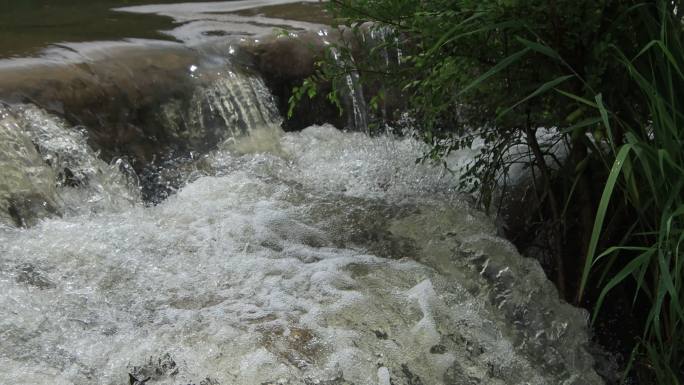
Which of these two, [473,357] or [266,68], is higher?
[266,68]

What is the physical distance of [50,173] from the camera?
385cm

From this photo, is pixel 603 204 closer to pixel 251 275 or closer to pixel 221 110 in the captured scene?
pixel 251 275

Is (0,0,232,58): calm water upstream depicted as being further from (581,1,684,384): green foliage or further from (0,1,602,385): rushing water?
(581,1,684,384): green foliage

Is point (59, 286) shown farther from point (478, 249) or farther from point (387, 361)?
point (478, 249)

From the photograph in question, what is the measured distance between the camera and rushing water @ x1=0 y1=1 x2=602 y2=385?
260 centimetres

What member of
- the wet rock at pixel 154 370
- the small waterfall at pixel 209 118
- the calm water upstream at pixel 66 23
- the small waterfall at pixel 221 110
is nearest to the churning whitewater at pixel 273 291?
the wet rock at pixel 154 370

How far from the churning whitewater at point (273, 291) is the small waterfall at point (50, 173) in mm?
15

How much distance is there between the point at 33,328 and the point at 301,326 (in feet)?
2.70

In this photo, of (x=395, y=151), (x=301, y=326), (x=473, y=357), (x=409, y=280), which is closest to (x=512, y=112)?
(x=409, y=280)

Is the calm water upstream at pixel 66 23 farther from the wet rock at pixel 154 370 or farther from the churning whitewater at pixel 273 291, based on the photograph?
the wet rock at pixel 154 370

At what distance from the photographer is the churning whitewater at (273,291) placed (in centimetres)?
258

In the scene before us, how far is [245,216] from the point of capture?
3588 millimetres

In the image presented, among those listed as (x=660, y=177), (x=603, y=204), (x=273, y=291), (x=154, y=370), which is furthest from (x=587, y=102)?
(x=154, y=370)

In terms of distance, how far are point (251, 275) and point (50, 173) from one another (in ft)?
4.21
